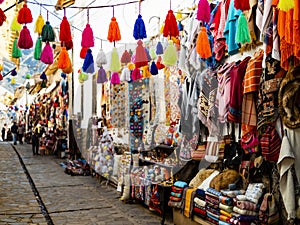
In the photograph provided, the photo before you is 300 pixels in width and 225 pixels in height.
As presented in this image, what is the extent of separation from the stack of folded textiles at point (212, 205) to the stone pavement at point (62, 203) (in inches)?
49.0

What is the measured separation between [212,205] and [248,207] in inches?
29.7

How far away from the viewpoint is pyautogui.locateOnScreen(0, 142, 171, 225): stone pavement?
6727mm

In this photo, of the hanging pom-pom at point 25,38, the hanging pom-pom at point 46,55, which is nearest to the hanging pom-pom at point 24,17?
the hanging pom-pom at point 25,38

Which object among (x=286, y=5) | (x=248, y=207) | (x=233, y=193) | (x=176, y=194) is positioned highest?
(x=286, y=5)

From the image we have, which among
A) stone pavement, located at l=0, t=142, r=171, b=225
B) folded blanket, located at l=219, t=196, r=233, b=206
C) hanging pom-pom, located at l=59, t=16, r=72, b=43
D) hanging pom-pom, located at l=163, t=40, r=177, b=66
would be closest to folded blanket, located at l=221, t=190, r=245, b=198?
folded blanket, located at l=219, t=196, r=233, b=206

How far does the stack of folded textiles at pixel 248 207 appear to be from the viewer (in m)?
4.52

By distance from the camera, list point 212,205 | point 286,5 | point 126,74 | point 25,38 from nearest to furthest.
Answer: point 286,5, point 212,205, point 25,38, point 126,74

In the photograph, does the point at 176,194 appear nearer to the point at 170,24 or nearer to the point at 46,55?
the point at 170,24

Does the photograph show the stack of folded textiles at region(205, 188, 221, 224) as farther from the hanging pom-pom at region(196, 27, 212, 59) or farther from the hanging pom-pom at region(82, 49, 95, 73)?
the hanging pom-pom at region(82, 49, 95, 73)

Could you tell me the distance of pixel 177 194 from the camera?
20.1 ft

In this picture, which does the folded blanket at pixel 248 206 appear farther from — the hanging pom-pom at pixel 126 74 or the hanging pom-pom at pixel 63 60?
the hanging pom-pom at pixel 126 74

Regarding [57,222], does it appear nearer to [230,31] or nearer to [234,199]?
[234,199]

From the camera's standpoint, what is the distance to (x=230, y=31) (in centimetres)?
500

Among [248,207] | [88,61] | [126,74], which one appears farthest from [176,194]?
[126,74]
